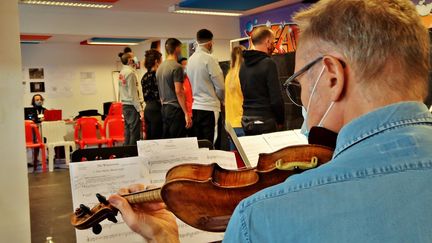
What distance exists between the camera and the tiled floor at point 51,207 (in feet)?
12.7

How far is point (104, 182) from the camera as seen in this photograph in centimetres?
142

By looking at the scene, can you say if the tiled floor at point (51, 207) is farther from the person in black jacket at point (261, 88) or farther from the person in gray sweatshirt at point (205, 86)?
the person in black jacket at point (261, 88)

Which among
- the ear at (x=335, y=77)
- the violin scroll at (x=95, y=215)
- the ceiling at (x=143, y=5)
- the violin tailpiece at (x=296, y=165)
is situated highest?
the ceiling at (x=143, y=5)

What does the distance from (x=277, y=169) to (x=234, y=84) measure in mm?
2647

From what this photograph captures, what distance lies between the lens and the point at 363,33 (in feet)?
2.19

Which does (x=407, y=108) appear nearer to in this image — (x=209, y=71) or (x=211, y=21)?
(x=209, y=71)

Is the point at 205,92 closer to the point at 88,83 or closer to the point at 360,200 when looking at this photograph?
the point at 360,200

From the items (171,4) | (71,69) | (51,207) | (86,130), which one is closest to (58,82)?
(71,69)

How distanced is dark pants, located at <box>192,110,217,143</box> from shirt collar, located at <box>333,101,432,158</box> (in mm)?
3568

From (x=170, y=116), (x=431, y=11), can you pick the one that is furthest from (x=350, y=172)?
(x=431, y=11)

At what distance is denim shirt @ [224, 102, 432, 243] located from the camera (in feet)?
1.76

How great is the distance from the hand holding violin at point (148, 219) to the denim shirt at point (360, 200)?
676 millimetres

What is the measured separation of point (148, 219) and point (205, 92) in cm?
294

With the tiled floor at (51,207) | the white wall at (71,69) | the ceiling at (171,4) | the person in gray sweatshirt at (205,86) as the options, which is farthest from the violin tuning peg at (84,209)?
the white wall at (71,69)
